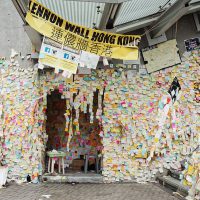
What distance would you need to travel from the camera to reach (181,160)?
9.25 metres

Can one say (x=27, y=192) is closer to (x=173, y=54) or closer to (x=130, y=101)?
(x=130, y=101)

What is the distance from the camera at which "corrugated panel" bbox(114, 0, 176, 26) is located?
684 centimetres

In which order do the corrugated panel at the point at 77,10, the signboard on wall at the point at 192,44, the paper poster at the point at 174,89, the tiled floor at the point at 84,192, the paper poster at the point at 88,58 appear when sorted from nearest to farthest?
1. the corrugated panel at the point at 77,10
2. the paper poster at the point at 88,58
3. the tiled floor at the point at 84,192
4. the paper poster at the point at 174,89
5. the signboard on wall at the point at 192,44

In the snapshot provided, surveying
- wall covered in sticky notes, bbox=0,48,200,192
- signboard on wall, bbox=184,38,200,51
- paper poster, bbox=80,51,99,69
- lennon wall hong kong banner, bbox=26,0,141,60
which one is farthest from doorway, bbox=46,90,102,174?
lennon wall hong kong banner, bbox=26,0,141,60

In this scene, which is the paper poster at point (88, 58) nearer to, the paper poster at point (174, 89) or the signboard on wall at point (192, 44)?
the paper poster at point (174, 89)

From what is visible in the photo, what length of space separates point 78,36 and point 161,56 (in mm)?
3599

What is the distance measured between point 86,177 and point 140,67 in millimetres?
3345

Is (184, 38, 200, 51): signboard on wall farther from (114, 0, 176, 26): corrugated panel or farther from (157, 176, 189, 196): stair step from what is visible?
Result: (157, 176, 189, 196): stair step

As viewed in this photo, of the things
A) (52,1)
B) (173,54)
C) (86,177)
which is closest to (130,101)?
(173,54)

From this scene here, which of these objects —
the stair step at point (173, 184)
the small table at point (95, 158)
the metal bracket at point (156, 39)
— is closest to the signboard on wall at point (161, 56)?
Result: the metal bracket at point (156, 39)

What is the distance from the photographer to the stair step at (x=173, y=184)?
7402 mm

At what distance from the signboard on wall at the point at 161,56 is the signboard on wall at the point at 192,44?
0.33 meters

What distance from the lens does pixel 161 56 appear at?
9.41m

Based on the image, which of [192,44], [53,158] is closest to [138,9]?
[192,44]
